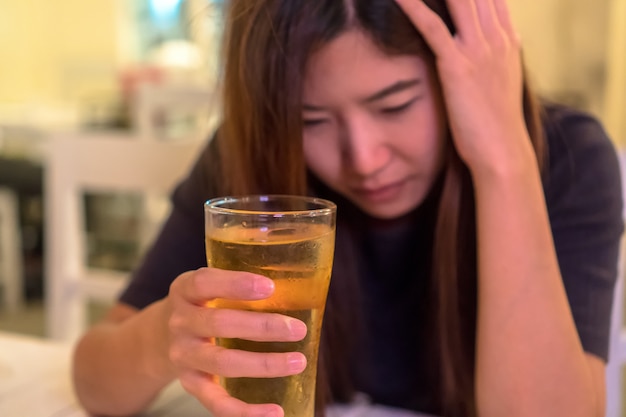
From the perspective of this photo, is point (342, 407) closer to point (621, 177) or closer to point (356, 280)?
point (356, 280)

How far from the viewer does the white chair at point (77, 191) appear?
4.82ft

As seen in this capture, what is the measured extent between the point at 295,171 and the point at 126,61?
19.7 ft

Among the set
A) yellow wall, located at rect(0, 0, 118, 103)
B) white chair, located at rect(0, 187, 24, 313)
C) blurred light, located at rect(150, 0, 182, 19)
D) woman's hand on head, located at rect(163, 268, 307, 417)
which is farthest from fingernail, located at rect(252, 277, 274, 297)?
yellow wall, located at rect(0, 0, 118, 103)

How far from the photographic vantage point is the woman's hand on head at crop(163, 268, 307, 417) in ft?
1.86

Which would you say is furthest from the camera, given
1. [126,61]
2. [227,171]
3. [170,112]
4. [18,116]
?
[126,61]

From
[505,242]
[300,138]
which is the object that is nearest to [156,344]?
[300,138]

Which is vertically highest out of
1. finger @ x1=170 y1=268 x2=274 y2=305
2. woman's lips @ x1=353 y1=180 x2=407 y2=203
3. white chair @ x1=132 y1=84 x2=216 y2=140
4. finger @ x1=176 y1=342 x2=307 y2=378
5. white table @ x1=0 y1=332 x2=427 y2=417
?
white chair @ x1=132 y1=84 x2=216 y2=140

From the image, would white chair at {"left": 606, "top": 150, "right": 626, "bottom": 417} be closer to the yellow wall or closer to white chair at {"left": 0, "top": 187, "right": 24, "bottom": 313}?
white chair at {"left": 0, "top": 187, "right": 24, "bottom": 313}

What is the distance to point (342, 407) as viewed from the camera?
35.3 inches

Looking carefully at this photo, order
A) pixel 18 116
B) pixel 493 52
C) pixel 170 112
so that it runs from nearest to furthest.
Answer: pixel 493 52
pixel 170 112
pixel 18 116

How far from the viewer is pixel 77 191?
1.53m

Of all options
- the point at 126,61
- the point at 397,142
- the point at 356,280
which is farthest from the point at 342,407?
the point at 126,61

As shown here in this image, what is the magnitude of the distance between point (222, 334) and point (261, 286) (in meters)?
0.07

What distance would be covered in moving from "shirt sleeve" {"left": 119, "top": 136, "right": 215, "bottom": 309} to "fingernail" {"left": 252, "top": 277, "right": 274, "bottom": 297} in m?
0.51
